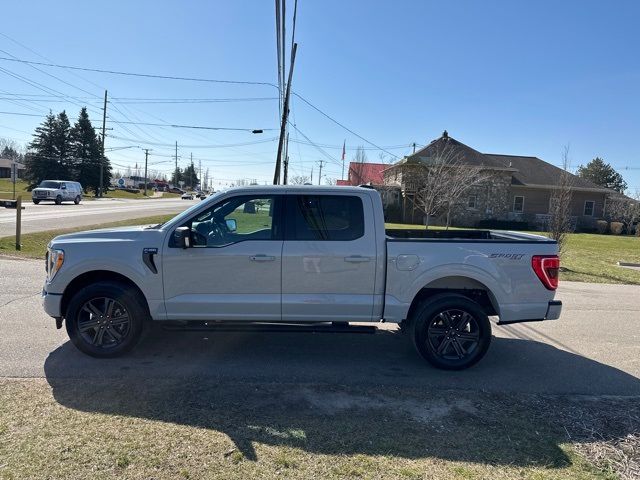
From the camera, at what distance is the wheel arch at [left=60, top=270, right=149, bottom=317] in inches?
193

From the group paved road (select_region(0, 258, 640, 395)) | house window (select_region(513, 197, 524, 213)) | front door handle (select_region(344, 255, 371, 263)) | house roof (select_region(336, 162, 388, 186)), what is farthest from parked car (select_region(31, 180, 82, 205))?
front door handle (select_region(344, 255, 371, 263))

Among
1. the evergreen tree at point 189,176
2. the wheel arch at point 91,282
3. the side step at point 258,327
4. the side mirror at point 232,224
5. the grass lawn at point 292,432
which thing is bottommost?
the grass lawn at point 292,432

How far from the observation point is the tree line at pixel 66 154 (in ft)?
208

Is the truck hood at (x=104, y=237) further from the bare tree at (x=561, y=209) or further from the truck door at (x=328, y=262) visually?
the bare tree at (x=561, y=209)

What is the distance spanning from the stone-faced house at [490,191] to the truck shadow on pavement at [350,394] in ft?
102

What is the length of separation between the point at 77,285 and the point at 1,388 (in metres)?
1.25

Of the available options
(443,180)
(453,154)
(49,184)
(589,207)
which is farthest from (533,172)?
(49,184)

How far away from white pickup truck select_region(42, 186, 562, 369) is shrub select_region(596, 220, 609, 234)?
39.6m


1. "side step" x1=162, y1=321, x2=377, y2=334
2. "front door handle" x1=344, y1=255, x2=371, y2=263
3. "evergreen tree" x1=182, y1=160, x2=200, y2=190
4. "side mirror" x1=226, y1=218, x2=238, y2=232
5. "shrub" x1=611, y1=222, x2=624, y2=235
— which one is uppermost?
"evergreen tree" x1=182, y1=160, x2=200, y2=190

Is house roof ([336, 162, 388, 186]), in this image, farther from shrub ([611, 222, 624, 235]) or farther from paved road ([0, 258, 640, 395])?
paved road ([0, 258, 640, 395])

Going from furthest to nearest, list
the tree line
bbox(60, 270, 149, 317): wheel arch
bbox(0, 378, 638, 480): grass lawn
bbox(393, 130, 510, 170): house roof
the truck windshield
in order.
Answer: the tree line
the truck windshield
bbox(393, 130, 510, 170): house roof
bbox(60, 270, 149, 317): wheel arch
bbox(0, 378, 638, 480): grass lawn

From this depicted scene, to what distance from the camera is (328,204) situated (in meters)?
5.04

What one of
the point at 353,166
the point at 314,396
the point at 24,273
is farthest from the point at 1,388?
the point at 353,166

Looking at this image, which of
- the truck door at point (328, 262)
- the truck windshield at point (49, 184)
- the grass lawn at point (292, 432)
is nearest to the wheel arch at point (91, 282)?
the grass lawn at point (292, 432)
